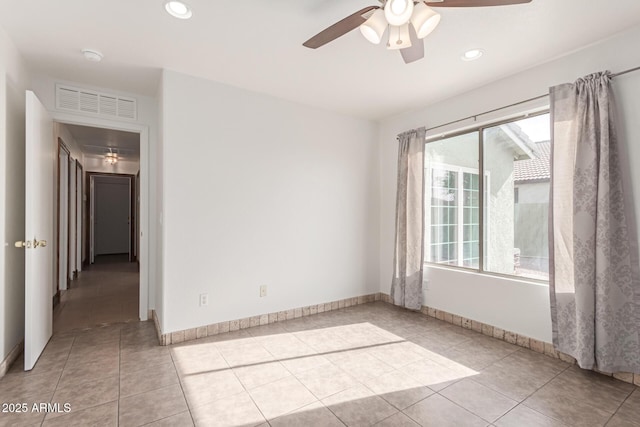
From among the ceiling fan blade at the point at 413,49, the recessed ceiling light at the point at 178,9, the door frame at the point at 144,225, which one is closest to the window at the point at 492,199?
the ceiling fan blade at the point at 413,49

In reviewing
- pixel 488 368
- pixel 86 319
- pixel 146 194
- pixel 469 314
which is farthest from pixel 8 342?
pixel 469 314

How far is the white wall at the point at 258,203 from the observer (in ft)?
9.43

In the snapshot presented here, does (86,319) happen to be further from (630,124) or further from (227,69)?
(630,124)

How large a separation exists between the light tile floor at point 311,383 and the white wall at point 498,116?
0.30 metres

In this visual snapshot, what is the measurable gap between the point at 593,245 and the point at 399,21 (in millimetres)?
2147

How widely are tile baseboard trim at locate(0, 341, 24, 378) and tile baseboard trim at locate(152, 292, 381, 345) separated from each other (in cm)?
100

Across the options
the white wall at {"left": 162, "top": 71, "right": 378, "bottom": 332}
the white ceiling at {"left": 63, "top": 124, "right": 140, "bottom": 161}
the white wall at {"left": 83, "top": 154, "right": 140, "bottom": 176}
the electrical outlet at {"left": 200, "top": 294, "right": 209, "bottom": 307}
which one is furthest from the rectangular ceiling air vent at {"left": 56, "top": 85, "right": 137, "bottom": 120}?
the white wall at {"left": 83, "top": 154, "right": 140, "bottom": 176}

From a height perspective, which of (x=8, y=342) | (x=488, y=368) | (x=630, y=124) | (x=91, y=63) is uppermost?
(x=91, y=63)

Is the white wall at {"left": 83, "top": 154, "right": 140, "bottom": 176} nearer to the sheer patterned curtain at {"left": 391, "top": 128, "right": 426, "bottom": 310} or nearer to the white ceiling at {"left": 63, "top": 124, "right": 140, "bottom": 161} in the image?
the white ceiling at {"left": 63, "top": 124, "right": 140, "bottom": 161}

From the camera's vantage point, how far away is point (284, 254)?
3512mm

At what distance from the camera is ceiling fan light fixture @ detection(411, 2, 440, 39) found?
64.2 inches

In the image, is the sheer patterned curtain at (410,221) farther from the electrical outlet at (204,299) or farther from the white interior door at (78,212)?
the white interior door at (78,212)

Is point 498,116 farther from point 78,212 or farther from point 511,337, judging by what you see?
point 78,212

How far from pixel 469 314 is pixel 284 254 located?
6.90 feet
